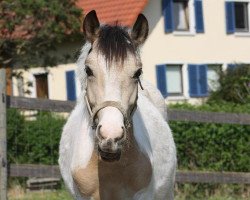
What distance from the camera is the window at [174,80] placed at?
27592 millimetres

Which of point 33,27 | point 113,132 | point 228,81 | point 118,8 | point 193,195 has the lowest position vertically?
point 193,195

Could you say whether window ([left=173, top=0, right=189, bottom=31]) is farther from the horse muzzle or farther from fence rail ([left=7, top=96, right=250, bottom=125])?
the horse muzzle

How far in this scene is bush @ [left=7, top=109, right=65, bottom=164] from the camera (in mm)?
13906

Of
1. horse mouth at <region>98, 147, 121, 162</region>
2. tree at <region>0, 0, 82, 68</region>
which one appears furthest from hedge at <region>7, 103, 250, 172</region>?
horse mouth at <region>98, 147, 121, 162</region>

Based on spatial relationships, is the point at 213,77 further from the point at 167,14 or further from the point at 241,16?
the point at 241,16

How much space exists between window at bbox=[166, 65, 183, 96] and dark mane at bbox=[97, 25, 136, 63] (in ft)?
73.2

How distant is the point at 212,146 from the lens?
12172 mm

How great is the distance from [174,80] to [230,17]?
3.38 metres

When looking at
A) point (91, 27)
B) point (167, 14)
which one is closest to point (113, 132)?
point (91, 27)

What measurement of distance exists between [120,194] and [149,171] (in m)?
0.29

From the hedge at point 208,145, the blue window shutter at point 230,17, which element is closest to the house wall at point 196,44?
the blue window shutter at point 230,17

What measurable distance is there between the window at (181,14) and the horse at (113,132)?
22.4 metres

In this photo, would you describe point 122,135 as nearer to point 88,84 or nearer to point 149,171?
point 88,84

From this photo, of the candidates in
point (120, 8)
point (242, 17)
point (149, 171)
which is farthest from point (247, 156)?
point (242, 17)
